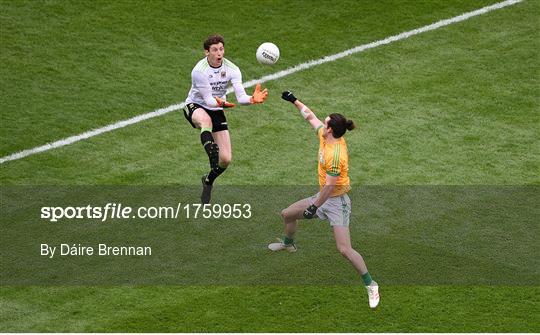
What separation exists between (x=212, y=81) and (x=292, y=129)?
4.71 metres

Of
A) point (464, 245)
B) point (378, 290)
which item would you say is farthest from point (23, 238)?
point (464, 245)

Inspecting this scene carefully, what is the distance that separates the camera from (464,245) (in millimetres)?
20859

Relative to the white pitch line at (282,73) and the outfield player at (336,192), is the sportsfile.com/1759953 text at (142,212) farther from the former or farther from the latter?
the outfield player at (336,192)

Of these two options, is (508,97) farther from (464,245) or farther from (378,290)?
(378,290)

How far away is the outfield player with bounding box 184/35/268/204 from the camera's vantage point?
20.4 m

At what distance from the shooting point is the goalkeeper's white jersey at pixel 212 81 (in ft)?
67.3

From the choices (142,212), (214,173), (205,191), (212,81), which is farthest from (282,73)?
(212,81)

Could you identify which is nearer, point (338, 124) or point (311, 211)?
point (338, 124)

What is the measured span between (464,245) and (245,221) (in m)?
3.96

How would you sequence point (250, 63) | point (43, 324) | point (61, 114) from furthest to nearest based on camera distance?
point (250, 63) → point (61, 114) → point (43, 324)

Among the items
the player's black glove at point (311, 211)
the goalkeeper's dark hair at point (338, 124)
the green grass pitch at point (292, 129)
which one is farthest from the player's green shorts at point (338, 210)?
the green grass pitch at point (292, 129)

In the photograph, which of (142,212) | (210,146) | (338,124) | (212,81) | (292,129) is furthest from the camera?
(292,129)

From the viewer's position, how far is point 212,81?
67.8ft

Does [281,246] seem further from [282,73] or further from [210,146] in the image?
[282,73]
